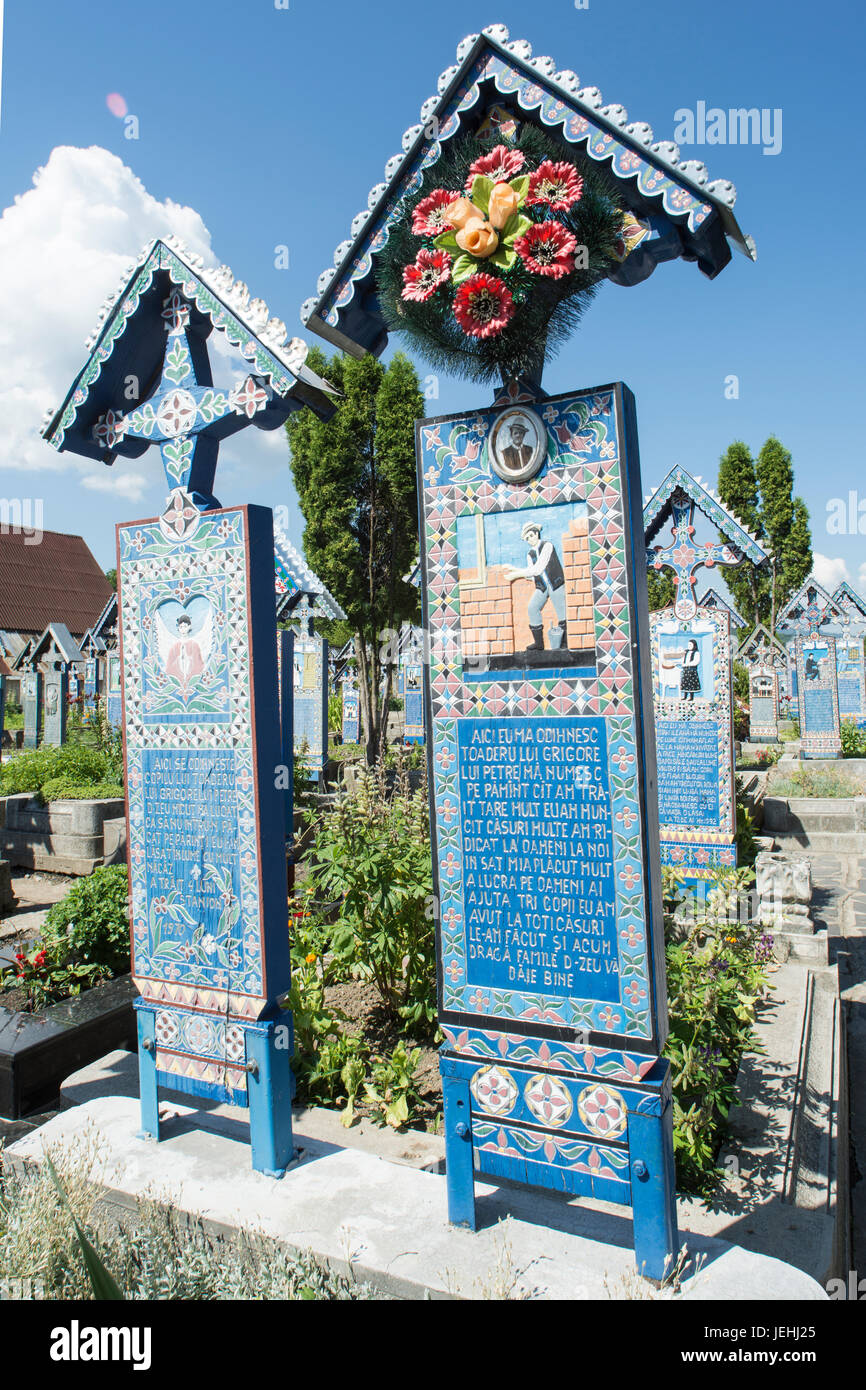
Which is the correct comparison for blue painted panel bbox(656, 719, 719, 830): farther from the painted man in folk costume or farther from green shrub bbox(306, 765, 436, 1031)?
the painted man in folk costume

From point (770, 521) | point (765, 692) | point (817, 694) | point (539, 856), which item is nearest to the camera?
point (539, 856)

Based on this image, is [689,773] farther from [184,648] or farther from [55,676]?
[55,676]

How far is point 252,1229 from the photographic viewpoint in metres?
2.84

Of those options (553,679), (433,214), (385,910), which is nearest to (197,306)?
(433,214)

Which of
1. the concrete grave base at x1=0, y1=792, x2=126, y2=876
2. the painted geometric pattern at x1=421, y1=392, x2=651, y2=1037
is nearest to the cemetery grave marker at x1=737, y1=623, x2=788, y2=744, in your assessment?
the concrete grave base at x1=0, y1=792, x2=126, y2=876

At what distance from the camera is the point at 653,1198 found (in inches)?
99.4

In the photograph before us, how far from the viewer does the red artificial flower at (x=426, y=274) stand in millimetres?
2822

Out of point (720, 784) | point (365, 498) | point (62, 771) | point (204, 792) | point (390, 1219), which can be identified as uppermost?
point (365, 498)

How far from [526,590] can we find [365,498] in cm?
1664
